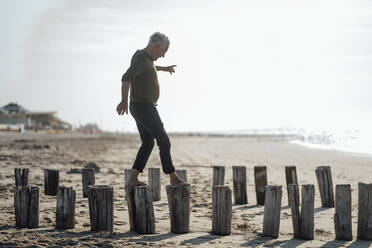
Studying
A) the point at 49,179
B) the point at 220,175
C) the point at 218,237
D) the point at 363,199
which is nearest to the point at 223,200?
the point at 218,237

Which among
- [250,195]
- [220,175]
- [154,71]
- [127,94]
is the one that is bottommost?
[250,195]

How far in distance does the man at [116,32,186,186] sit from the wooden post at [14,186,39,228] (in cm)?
122

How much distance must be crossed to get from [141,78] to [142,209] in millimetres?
1706

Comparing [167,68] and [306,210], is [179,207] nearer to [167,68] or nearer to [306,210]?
[306,210]

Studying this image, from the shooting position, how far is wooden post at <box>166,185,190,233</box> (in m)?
4.86

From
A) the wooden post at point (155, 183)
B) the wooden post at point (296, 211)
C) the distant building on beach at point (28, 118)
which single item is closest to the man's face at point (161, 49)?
the wooden post at point (296, 211)

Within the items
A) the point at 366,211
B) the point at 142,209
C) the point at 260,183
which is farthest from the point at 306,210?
the point at 260,183

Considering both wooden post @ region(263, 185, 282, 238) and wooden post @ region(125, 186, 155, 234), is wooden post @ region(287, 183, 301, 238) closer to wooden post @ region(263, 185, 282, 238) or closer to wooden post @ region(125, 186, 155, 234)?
wooden post @ region(263, 185, 282, 238)

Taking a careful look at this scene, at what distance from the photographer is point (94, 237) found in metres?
4.45

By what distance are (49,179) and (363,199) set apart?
5191mm

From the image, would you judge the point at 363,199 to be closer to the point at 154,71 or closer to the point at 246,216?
the point at 246,216

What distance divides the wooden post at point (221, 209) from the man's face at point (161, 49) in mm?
1968

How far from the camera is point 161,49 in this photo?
17.9 ft

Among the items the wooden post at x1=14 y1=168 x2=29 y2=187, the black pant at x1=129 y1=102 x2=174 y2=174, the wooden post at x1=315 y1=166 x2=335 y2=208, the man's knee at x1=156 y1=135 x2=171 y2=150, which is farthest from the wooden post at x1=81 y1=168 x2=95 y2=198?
the wooden post at x1=315 y1=166 x2=335 y2=208
